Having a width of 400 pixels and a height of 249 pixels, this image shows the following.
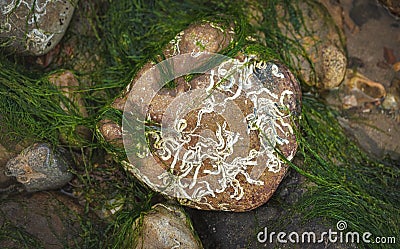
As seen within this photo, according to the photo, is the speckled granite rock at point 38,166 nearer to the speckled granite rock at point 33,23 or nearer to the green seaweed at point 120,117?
the green seaweed at point 120,117

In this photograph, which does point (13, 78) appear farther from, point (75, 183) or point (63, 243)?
point (63, 243)

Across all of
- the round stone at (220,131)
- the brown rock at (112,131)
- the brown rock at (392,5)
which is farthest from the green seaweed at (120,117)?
the brown rock at (392,5)

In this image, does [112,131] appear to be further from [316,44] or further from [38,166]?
[316,44]

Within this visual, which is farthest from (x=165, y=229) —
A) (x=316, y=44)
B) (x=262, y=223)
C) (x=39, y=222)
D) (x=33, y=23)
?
(x=316, y=44)

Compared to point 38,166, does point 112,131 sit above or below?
above

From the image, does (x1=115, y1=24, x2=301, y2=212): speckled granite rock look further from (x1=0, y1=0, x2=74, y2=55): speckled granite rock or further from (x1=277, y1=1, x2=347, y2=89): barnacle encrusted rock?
(x1=0, y1=0, x2=74, y2=55): speckled granite rock

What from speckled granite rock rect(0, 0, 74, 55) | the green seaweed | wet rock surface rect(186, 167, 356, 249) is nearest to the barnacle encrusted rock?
the green seaweed

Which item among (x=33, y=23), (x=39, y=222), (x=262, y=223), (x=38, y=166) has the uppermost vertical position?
(x=33, y=23)
